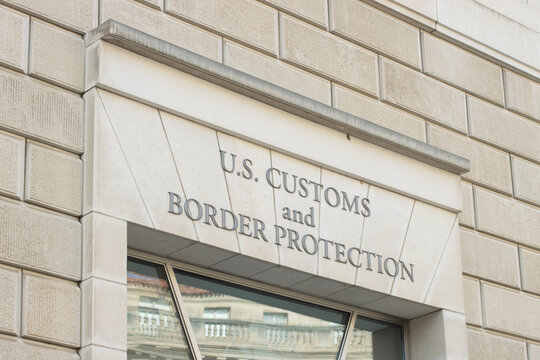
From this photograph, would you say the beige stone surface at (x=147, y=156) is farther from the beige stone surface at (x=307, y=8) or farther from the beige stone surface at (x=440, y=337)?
the beige stone surface at (x=440, y=337)

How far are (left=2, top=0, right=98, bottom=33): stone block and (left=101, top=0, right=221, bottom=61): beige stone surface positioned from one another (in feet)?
0.38

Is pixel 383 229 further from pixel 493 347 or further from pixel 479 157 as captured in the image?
pixel 479 157

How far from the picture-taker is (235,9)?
1023 centimetres

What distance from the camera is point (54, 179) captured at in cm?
855

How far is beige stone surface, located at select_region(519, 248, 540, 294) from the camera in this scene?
11.7 m

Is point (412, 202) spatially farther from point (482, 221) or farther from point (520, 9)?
point (520, 9)

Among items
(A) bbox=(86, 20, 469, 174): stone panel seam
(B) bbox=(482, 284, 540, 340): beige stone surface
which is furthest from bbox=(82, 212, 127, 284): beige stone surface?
(B) bbox=(482, 284, 540, 340): beige stone surface

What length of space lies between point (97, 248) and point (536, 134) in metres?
5.56

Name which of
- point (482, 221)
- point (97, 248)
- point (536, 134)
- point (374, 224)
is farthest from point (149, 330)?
point (536, 134)

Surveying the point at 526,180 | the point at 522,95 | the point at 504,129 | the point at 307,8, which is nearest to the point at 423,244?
the point at 526,180

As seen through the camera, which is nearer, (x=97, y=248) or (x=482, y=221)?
(x=97, y=248)

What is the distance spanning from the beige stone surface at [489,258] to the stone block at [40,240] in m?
4.00

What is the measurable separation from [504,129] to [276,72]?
287cm

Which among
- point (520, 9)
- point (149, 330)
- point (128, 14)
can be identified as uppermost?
point (520, 9)
